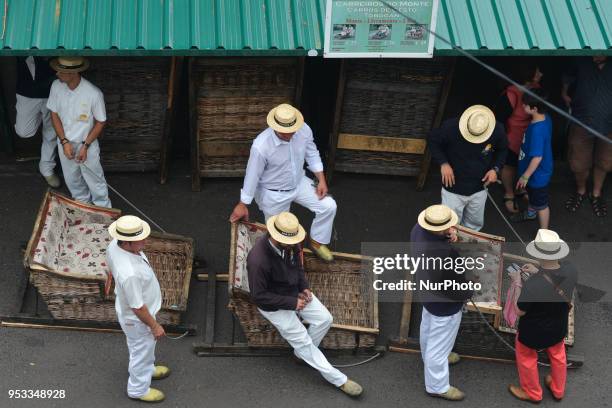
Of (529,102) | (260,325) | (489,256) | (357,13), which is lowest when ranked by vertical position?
(260,325)

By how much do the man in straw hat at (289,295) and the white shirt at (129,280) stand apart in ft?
2.63

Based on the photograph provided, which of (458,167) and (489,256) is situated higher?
(458,167)

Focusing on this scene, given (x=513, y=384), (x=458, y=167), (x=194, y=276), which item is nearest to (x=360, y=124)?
(x=458, y=167)

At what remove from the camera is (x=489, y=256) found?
26.6ft

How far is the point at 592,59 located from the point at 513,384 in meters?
3.23

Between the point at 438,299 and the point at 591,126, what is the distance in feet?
9.54

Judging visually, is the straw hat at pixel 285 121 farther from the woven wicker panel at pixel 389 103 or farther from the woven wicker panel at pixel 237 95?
the woven wicker panel at pixel 389 103

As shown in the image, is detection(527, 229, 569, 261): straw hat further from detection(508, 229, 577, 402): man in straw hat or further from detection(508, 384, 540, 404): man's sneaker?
detection(508, 384, 540, 404): man's sneaker

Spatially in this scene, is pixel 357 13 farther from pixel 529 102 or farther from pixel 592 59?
pixel 592 59

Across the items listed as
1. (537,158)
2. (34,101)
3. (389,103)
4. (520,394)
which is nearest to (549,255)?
(520,394)

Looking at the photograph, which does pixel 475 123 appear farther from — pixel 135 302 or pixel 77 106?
pixel 77 106

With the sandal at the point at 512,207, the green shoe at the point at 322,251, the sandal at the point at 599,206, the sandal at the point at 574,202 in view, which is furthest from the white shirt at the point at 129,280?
the sandal at the point at 599,206

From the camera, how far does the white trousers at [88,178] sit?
27.3ft

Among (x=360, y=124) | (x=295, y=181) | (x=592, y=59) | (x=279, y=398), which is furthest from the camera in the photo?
(x=360, y=124)
